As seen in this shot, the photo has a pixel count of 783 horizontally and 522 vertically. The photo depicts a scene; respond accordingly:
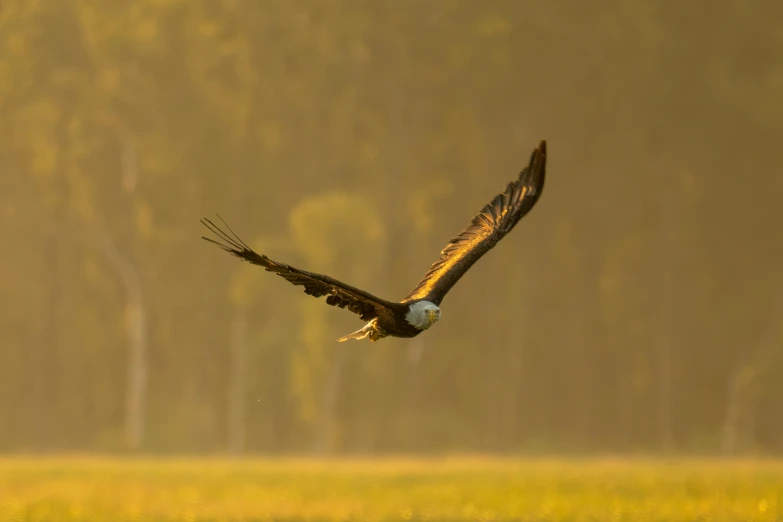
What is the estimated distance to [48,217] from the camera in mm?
54344

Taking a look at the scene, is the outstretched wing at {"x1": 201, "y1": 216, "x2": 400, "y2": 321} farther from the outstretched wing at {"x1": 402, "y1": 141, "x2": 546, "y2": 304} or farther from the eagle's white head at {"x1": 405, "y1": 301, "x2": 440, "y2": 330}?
the outstretched wing at {"x1": 402, "y1": 141, "x2": 546, "y2": 304}

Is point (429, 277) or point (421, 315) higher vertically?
point (429, 277)

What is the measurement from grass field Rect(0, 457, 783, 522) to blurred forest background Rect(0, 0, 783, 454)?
16.4 m

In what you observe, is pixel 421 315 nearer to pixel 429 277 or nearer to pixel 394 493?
pixel 429 277

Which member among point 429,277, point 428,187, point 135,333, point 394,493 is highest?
point 428,187

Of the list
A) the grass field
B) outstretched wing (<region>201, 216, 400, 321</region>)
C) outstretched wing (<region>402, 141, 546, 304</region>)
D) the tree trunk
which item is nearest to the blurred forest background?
the tree trunk

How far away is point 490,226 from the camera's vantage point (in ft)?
51.6

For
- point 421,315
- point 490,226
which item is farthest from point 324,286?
point 490,226

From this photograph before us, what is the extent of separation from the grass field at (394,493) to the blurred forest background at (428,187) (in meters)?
16.4

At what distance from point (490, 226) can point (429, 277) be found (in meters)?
0.83

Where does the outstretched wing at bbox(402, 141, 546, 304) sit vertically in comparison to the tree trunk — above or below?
below

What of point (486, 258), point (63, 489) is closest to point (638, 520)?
point (63, 489)

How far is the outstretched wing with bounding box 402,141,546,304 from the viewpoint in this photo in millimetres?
15148

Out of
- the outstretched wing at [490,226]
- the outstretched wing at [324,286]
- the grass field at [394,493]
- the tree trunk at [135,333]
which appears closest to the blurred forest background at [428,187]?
the tree trunk at [135,333]
